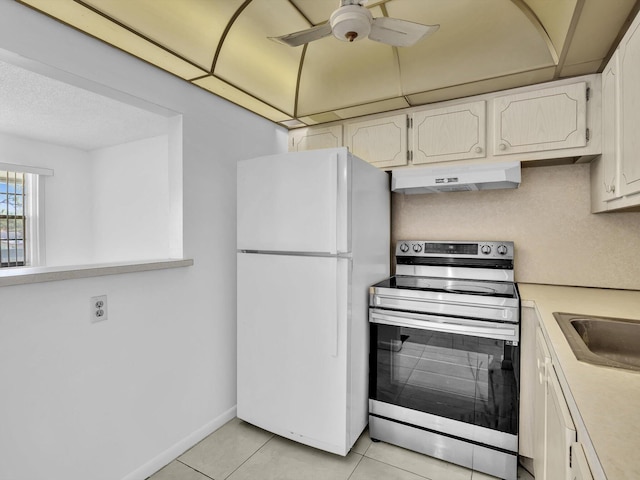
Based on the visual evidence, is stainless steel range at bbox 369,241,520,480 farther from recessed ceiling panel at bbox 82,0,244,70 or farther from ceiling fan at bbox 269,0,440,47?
recessed ceiling panel at bbox 82,0,244,70

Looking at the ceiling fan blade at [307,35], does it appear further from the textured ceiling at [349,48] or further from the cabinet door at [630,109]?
the cabinet door at [630,109]

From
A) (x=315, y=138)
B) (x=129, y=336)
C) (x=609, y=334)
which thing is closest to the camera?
(x=609, y=334)

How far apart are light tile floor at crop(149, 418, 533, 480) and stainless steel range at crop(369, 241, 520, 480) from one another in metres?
0.07

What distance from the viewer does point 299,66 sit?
8.20 ft

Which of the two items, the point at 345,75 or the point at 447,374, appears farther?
the point at 345,75

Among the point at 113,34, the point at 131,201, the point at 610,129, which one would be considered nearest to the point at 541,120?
the point at 610,129

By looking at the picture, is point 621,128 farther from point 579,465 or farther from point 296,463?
point 296,463

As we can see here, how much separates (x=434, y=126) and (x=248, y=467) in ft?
7.85

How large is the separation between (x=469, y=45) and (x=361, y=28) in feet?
3.61

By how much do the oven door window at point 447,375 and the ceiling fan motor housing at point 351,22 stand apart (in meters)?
1.56

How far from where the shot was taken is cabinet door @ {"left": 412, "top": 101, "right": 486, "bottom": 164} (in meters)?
2.15

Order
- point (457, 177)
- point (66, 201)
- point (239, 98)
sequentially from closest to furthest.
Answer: point (457, 177)
point (239, 98)
point (66, 201)

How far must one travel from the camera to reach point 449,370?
1923 mm

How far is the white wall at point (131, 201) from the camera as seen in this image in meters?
3.66
